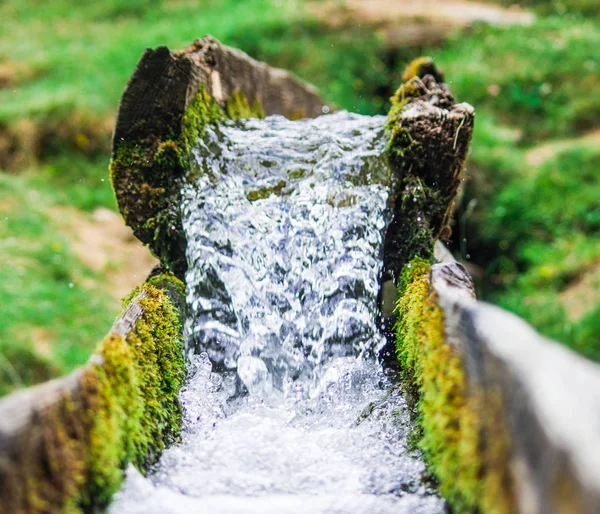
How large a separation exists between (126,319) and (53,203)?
5.97 meters

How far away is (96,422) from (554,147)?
22.9ft

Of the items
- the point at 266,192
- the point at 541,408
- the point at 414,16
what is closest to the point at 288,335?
the point at 266,192

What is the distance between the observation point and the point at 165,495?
149cm

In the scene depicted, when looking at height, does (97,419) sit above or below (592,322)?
above

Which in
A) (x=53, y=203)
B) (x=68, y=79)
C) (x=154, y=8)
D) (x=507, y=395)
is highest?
(x=507, y=395)

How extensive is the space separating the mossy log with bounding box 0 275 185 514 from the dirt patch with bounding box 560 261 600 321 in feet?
14.8

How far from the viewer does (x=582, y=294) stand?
565 cm

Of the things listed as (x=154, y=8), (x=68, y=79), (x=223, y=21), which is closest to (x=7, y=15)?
(x=154, y=8)

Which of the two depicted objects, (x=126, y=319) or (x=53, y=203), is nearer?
(x=126, y=319)

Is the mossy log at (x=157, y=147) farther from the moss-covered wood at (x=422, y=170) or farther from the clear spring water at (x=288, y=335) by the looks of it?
the moss-covered wood at (x=422, y=170)

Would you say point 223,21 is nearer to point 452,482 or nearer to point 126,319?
point 126,319

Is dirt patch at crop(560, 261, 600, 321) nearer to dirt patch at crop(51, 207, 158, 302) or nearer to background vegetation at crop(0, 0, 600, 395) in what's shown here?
background vegetation at crop(0, 0, 600, 395)

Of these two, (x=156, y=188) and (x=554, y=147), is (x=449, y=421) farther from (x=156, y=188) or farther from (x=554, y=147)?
(x=554, y=147)

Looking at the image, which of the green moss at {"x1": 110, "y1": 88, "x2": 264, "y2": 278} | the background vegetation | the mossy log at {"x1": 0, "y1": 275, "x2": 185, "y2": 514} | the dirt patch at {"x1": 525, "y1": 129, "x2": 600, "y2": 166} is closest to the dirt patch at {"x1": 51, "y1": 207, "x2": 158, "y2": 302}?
the background vegetation
